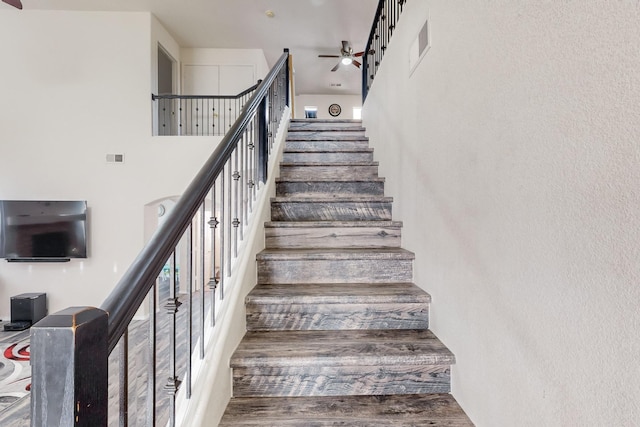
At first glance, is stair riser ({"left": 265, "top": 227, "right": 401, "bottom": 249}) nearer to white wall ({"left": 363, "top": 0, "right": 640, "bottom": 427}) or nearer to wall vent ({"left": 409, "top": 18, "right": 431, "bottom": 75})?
white wall ({"left": 363, "top": 0, "right": 640, "bottom": 427})

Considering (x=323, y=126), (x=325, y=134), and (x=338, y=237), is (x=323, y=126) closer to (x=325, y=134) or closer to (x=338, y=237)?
(x=325, y=134)

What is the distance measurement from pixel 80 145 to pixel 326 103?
6.99 metres

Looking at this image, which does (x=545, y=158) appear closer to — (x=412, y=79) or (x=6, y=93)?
(x=412, y=79)

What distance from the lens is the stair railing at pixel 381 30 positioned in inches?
100.0

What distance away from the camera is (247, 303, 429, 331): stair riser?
152 centimetres

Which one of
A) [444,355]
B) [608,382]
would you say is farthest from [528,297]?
[444,355]

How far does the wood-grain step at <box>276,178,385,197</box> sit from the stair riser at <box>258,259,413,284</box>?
874 millimetres

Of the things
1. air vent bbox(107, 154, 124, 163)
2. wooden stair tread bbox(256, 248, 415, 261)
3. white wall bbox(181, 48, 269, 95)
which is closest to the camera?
wooden stair tread bbox(256, 248, 415, 261)

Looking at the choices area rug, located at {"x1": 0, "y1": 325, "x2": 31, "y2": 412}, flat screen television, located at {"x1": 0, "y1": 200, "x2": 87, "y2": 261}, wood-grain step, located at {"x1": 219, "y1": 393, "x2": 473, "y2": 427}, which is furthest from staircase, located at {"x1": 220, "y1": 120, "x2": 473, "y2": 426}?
flat screen television, located at {"x1": 0, "y1": 200, "x2": 87, "y2": 261}

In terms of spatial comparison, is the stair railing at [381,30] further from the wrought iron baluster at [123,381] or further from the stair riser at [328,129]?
the wrought iron baluster at [123,381]

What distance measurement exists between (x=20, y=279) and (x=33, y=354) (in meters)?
5.69

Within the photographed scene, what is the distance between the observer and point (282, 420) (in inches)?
44.6

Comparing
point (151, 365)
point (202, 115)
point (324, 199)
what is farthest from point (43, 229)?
point (151, 365)

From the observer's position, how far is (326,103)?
9922 millimetres
